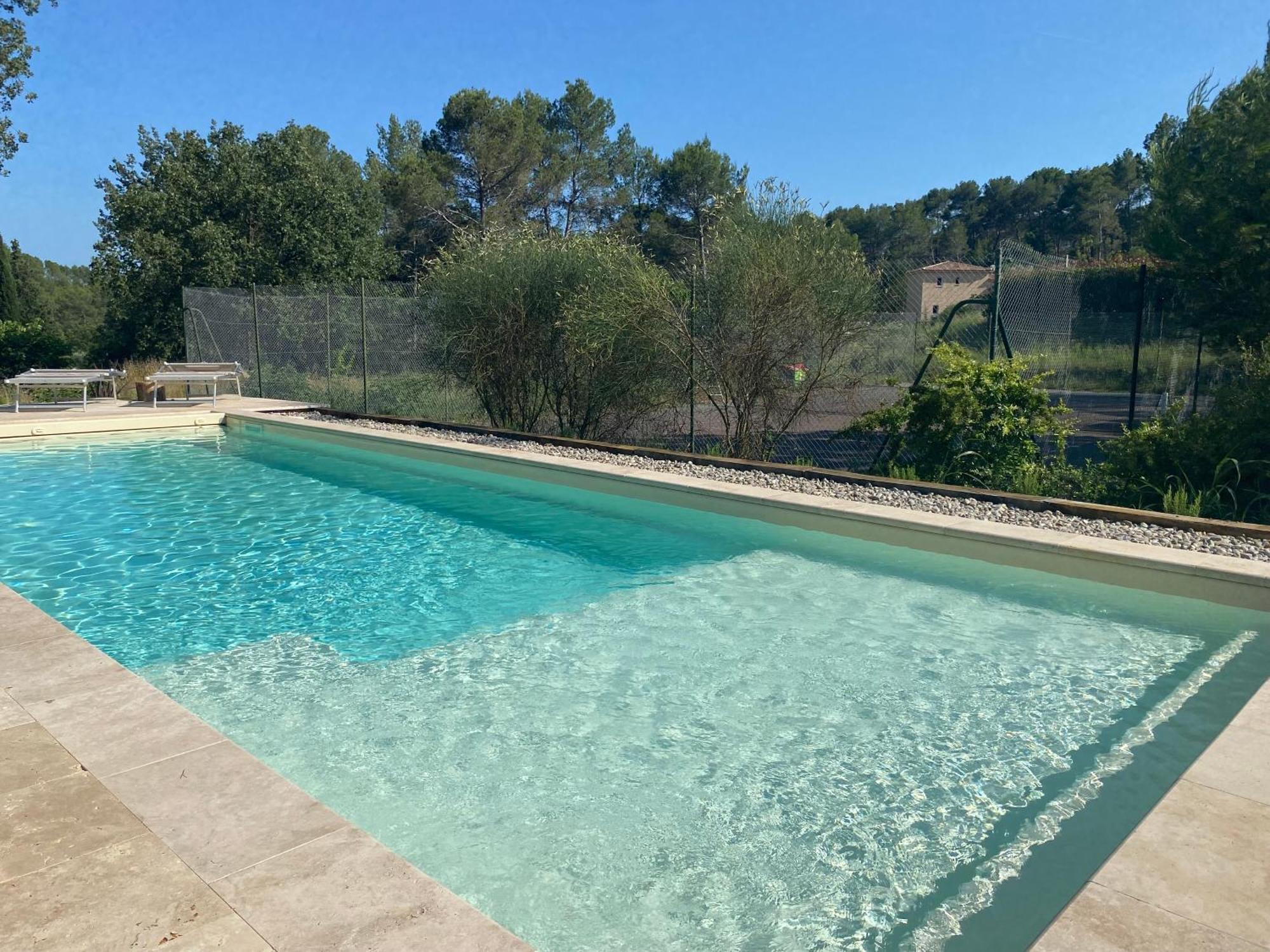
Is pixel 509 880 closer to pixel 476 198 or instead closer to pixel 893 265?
pixel 893 265

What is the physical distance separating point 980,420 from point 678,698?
4.55 m

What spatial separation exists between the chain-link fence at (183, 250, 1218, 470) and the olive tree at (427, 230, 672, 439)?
26cm

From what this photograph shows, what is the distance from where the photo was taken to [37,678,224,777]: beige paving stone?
2822 millimetres

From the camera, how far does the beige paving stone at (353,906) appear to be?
1.97 m

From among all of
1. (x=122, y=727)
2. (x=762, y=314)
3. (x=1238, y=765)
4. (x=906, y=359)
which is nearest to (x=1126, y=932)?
(x=1238, y=765)

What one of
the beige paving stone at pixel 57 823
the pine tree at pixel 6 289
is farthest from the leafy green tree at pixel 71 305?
the beige paving stone at pixel 57 823

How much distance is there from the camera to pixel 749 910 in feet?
8.50

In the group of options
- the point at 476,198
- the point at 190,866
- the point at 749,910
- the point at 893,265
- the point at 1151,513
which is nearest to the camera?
the point at 190,866

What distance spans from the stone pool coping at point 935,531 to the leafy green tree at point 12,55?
17.8m

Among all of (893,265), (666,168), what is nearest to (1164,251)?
(893,265)

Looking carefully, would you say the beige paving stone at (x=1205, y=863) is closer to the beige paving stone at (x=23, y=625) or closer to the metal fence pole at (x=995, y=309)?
the beige paving stone at (x=23, y=625)

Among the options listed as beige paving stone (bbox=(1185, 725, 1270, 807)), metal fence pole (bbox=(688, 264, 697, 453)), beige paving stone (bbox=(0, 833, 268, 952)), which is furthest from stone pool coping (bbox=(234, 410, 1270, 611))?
beige paving stone (bbox=(0, 833, 268, 952))

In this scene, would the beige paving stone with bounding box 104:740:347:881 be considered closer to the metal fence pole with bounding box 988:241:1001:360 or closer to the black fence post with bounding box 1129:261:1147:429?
the metal fence pole with bounding box 988:241:1001:360

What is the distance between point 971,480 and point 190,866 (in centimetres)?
673
